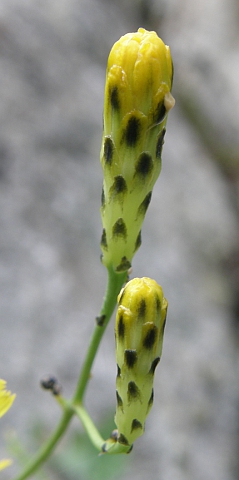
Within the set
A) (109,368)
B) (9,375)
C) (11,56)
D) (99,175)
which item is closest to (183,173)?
(99,175)

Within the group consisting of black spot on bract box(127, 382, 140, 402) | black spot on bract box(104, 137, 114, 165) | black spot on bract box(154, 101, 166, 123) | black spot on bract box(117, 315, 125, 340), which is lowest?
black spot on bract box(127, 382, 140, 402)

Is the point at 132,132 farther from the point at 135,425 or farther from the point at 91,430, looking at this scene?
the point at 91,430

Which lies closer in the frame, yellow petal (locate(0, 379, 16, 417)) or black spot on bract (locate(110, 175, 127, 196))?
black spot on bract (locate(110, 175, 127, 196))

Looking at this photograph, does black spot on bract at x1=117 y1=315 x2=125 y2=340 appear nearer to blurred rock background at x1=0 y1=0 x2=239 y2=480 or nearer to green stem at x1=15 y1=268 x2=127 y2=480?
green stem at x1=15 y1=268 x2=127 y2=480

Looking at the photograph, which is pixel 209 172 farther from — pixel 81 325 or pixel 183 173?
pixel 81 325

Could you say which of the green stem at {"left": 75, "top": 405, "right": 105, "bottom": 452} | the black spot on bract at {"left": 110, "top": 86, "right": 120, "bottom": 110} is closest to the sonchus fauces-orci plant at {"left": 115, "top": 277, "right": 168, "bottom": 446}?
the green stem at {"left": 75, "top": 405, "right": 105, "bottom": 452}

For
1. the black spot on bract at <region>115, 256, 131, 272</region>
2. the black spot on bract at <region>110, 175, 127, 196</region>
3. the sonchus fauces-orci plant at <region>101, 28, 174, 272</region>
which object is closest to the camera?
the sonchus fauces-orci plant at <region>101, 28, 174, 272</region>

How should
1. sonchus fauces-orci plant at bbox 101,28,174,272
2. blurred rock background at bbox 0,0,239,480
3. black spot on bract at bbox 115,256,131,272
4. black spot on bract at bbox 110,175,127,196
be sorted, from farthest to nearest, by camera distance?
blurred rock background at bbox 0,0,239,480 < black spot on bract at bbox 115,256,131,272 < black spot on bract at bbox 110,175,127,196 < sonchus fauces-orci plant at bbox 101,28,174,272
